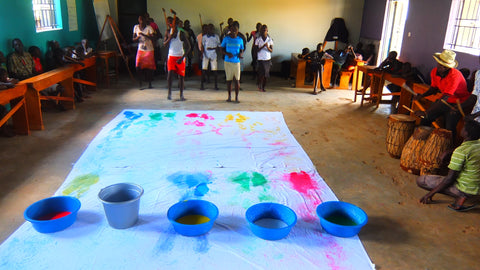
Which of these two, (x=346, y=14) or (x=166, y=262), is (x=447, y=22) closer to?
(x=346, y=14)

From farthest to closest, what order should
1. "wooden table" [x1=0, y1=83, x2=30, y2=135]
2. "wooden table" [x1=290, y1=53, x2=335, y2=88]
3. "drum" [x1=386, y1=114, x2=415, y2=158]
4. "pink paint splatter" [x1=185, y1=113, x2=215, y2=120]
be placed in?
"wooden table" [x1=290, y1=53, x2=335, y2=88]
"pink paint splatter" [x1=185, y1=113, x2=215, y2=120]
"wooden table" [x1=0, y1=83, x2=30, y2=135]
"drum" [x1=386, y1=114, x2=415, y2=158]

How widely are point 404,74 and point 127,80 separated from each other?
6.61 m

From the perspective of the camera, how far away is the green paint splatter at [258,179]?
3.57 meters

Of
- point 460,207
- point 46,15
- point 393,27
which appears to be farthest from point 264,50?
point 460,207

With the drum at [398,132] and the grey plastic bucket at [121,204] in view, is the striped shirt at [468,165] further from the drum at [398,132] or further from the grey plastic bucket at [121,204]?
the grey plastic bucket at [121,204]

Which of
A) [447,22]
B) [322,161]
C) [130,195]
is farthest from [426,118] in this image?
[130,195]

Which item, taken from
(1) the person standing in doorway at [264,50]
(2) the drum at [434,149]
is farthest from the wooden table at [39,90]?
(2) the drum at [434,149]

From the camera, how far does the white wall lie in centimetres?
1018

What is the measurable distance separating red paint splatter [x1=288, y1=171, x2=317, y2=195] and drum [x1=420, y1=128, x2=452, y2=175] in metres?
A: 1.27

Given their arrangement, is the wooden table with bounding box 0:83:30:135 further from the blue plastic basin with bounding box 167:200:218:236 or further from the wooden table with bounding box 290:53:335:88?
the wooden table with bounding box 290:53:335:88

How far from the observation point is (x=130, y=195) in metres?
2.84

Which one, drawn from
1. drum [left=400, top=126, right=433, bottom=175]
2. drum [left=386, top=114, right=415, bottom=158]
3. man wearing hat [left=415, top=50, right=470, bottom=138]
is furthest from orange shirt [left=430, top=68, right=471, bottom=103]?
drum [left=400, top=126, right=433, bottom=175]

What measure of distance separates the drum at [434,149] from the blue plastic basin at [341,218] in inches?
57.1

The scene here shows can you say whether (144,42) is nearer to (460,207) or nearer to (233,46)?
(233,46)
